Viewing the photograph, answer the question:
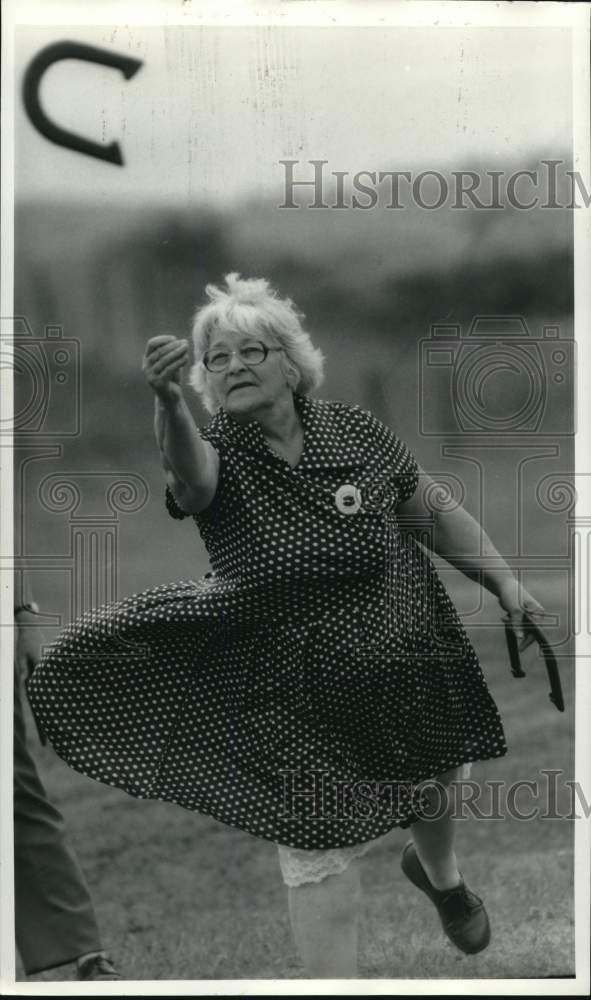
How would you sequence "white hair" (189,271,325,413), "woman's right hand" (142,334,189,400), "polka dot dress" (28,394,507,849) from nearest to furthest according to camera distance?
1. "woman's right hand" (142,334,189,400)
2. "polka dot dress" (28,394,507,849)
3. "white hair" (189,271,325,413)

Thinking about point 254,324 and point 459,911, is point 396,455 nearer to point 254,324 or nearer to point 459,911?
point 254,324

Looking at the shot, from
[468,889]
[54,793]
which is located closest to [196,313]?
[54,793]

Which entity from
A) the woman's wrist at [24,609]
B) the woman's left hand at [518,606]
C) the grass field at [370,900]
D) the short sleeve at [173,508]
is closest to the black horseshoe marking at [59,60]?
the short sleeve at [173,508]

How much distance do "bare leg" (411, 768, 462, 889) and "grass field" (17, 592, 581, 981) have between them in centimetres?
7

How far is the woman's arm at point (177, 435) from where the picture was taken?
12.9 feet

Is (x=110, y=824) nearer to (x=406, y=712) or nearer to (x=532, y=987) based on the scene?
(x=406, y=712)

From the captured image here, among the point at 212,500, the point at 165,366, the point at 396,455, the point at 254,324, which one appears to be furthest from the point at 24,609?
the point at 396,455

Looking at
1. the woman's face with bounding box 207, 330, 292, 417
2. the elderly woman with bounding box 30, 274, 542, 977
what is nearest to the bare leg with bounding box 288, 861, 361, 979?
the elderly woman with bounding box 30, 274, 542, 977

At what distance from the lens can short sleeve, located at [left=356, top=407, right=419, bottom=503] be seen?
4320mm

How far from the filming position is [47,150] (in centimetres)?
436

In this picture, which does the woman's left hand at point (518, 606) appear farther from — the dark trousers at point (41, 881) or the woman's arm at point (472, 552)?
the dark trousers at point (41, 881)

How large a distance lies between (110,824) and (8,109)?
2.13 metres

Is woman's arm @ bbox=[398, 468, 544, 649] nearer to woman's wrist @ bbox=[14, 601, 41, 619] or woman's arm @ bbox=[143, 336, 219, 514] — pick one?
woman's arm @ bbox=[143, 336, 219, 514]

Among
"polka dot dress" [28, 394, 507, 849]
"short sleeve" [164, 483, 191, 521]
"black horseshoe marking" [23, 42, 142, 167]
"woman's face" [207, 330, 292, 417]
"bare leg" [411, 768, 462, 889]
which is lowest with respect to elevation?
"bare leg" [411, 768, 462, 889]
